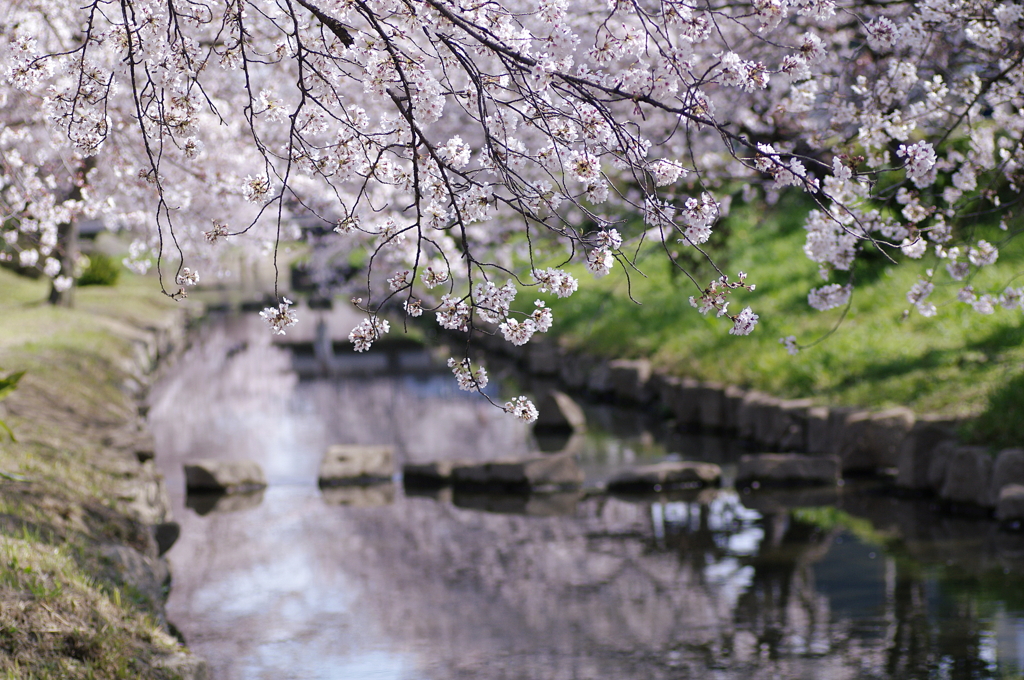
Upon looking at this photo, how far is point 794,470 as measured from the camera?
32.5 ft

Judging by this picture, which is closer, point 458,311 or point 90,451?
point 458,311

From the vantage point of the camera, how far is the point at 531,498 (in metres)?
10.1

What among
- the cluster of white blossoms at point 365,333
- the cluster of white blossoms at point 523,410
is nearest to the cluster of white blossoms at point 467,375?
the cluster of white blossoms at point 523,410

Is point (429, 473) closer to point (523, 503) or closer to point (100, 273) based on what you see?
point (523, 503)

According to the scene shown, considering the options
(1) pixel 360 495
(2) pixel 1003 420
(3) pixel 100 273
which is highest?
(3) pixel 100 273

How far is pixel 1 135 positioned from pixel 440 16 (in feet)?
15.1

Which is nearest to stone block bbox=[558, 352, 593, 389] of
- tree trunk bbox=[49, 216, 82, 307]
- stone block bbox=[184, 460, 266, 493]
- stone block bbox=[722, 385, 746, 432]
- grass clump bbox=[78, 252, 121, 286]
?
stone block bbox=[722, 385, 746, 432]

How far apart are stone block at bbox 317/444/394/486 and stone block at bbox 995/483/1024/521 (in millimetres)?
5743

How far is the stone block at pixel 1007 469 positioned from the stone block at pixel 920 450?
854mm

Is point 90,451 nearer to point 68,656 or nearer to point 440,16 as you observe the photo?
point 68,656

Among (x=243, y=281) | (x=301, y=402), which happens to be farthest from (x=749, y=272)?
(x=243, y=281)

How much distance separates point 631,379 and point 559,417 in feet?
6.48

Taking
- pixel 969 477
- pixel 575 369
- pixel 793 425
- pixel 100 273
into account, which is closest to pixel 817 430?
pixel 793 425

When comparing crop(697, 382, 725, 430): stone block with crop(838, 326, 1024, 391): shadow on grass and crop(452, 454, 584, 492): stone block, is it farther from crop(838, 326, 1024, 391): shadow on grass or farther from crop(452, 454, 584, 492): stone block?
crop(452, 454, 584, 492): stone block
